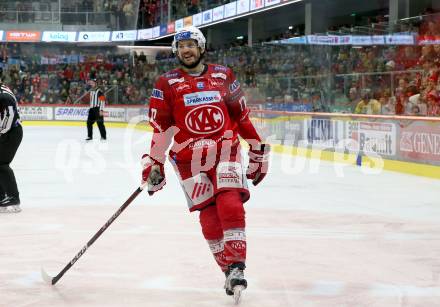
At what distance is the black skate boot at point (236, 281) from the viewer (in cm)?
346

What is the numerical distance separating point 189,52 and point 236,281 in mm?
1190

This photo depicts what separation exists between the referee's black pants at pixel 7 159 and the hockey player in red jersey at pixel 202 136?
10.7 feet

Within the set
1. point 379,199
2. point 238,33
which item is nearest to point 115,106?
point 238,33

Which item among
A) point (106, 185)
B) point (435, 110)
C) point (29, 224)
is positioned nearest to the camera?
point (29, 224)

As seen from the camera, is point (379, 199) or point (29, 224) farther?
point (379, 199)

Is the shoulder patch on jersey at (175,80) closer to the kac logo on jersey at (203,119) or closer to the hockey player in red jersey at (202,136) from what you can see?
the hockey player in red jersey at (202,136)

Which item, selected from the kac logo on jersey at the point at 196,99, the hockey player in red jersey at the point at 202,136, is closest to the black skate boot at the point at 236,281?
the hockey player in red jersey at the point at 202,136

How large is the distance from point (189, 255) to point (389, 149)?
22.8ft

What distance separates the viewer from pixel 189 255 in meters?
4.76

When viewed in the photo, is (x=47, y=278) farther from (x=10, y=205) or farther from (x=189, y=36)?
(x=10, y=205)

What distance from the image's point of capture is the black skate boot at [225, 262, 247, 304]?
346 centimetres

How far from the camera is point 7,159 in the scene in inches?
265

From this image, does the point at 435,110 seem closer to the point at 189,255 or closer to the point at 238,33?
the point at 189,255

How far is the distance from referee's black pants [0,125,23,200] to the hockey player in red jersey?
3.26 meters
